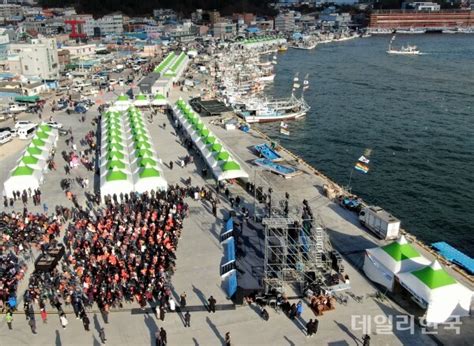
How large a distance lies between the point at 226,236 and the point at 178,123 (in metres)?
25.3

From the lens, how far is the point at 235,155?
3894cm

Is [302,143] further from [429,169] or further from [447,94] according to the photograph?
[447,94]

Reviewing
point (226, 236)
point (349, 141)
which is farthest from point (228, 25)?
point (226, 236)

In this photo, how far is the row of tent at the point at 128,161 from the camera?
94.4 ft

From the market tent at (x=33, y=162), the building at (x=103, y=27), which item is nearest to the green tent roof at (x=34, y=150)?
the market tent at (x=33, y=162)

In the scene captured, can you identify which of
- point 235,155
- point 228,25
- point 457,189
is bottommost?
point 457,189

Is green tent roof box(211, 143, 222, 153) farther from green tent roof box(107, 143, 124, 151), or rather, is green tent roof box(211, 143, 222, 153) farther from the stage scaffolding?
the stage scaffolding

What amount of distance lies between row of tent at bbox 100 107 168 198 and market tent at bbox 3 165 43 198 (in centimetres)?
440

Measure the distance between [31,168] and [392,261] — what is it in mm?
23971

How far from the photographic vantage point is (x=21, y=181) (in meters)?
29.8

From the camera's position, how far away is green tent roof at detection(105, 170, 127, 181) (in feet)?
94.5

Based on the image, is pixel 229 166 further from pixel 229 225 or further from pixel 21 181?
pixel 21 181

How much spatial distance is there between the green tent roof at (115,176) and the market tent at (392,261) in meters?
16.1

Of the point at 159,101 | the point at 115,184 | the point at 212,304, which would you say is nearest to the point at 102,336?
the point at 212,304
